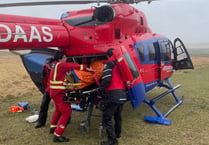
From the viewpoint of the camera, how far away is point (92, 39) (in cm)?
523

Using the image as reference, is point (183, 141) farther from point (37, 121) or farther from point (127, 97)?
point (37, 121)

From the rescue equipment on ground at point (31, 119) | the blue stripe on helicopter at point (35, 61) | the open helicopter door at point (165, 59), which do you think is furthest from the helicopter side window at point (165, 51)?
the rescue equipment on ground at point (31, 119)

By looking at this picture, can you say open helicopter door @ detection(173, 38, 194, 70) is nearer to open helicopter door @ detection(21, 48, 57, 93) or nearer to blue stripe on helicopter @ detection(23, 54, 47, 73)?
open helicopter door @ detection(21, 48, 57, 93)

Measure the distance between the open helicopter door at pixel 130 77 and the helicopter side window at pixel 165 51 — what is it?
243 centimetres

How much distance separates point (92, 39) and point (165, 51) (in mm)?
3049

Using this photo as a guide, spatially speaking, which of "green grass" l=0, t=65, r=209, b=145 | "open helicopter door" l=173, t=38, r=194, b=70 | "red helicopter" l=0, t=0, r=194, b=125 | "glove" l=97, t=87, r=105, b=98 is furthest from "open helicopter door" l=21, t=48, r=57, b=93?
"open helicopter door" l=173, t=38, r=194, b=70

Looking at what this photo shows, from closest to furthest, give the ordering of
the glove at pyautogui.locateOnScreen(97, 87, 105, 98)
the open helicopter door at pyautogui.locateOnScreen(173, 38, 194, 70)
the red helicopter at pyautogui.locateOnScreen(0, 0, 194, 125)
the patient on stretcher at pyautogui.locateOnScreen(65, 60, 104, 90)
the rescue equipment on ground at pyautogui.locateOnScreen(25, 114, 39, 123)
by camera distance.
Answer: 1. the red helicopter at pyautogui.locateOnScreen(0, 0, 194, 125)
2. the glove at pyautogui.locateOnScreen(97, 87, 105, 98)
3. the patient on stretcher at pyautogui.locateOnScreen(65, 60, 104, 90)
4. the rescue equipment on ground at pyautogui.locateOnScreen(25, 114, 39, 123)
5. the open helicopter door at pyautogui.locateOnScreen(173, 38, 194, 70)

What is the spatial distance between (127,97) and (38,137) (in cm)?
223

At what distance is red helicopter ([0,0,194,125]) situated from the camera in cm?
436

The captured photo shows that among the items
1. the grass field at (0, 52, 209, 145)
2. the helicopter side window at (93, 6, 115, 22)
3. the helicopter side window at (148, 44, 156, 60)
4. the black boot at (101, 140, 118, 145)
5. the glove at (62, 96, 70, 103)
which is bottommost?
the grass field at (0, 52, 209, 145)

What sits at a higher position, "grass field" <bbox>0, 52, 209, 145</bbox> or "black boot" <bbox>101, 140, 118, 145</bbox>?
"black boot" <bbox>101, 140, 118, 145</bbox>

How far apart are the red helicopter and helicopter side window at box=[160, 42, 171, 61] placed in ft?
1.53

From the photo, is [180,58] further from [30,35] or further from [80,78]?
[30,35]

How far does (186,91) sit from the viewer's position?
10062 mm
